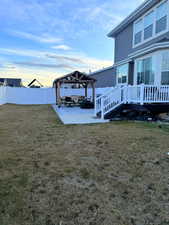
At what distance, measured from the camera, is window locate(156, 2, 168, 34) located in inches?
427

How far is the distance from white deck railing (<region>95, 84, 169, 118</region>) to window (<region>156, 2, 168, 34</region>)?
4.79m

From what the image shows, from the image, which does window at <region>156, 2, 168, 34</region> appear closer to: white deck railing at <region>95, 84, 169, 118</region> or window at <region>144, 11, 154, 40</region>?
window at <region>144, 11, 154, 40</region>

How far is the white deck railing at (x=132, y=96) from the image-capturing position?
8.77 meters

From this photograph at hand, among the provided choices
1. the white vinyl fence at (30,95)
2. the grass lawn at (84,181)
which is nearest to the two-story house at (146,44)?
the grass lawn at (84,181)

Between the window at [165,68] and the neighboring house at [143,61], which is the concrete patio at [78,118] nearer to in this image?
the neighboring house at [143,61]

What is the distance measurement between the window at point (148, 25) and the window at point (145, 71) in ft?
7.05

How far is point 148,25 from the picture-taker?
12414 mm

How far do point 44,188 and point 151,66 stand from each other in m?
10.0

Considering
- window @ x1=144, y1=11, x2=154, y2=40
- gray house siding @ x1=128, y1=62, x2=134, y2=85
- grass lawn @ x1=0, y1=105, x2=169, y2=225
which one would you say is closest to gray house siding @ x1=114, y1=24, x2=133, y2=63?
gray house siding @ x1=128, y1=62, x2=134, y2=85

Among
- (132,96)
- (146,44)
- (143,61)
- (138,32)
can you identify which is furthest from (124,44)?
(132,96)

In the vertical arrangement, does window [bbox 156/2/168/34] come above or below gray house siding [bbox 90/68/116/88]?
above

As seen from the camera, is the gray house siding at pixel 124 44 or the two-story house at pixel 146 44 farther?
the gray house siding at pixel 124 44

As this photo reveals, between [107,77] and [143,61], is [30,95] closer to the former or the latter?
[107,77]

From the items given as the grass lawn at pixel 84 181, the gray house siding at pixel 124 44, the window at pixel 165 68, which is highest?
the gray house siding at pixel 124 44
